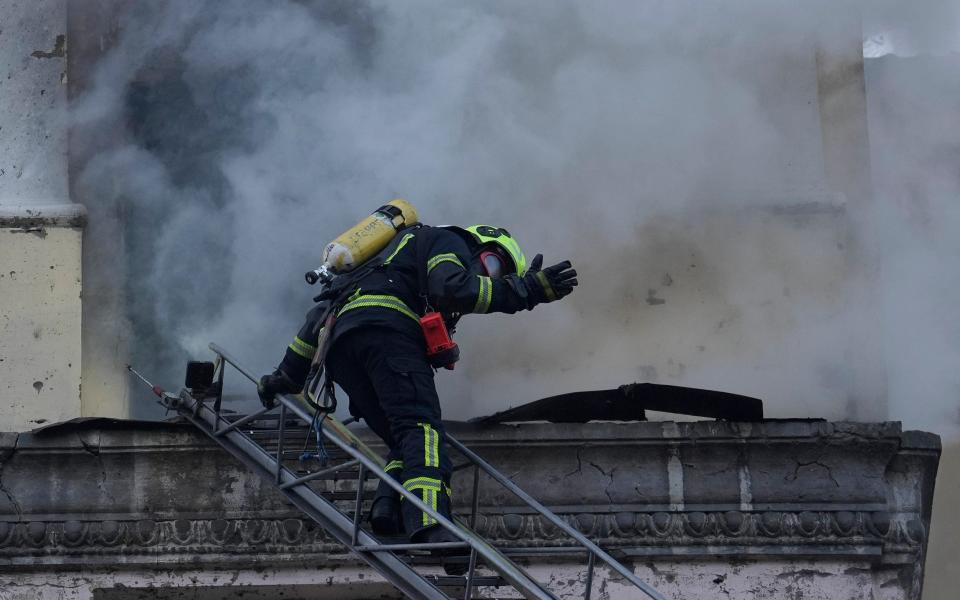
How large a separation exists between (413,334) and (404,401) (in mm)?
289

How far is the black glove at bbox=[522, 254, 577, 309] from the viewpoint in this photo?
6613mm

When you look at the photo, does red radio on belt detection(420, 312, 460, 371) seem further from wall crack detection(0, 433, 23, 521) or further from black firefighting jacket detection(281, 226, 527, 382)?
wall crack detection(0, 433, 23, 521)

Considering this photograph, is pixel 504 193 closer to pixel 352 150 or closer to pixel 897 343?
pixel 352 150

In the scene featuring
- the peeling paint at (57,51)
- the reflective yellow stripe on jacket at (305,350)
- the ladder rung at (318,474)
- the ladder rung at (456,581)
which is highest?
the peeling paint at (57,51)

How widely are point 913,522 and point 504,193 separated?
251 cm

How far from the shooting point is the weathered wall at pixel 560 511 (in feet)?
25.3

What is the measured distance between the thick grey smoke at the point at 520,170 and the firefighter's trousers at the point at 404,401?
1679 millimetres

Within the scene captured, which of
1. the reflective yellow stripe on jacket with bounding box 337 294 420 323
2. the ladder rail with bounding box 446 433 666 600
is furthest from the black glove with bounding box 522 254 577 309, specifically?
the ladder rail with bounding box 446 433 666 600

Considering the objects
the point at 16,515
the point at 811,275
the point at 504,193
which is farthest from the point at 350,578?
the point at 811,275

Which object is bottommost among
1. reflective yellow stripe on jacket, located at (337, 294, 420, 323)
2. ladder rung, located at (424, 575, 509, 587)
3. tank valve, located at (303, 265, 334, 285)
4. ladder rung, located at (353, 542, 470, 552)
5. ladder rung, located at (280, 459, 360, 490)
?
ladder rung, located at (424, 575, 509, 587)

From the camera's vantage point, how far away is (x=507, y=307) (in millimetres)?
6680

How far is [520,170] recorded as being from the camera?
28.8ft

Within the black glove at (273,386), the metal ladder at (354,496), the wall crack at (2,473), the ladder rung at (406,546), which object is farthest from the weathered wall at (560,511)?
the ladder rung at (406,546)

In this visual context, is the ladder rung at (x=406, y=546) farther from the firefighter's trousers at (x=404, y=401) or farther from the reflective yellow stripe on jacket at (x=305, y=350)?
the reflective yellow stripe on jacket at (x=305, y=350)
